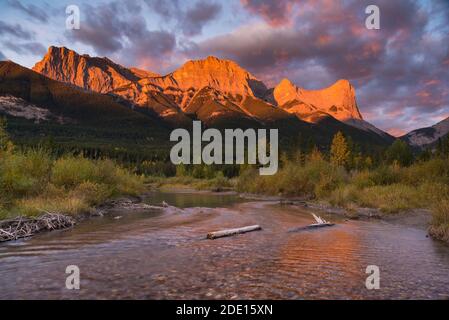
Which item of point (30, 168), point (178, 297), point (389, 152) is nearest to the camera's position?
point (178, 297)

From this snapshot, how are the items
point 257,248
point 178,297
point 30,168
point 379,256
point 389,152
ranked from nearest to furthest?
point 178,297, point 379,256, point 257,248, point 30,168, point 389,152

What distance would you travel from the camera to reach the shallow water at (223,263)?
976cm

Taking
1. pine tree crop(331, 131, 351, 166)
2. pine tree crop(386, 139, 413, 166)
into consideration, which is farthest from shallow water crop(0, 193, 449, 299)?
pine tree crop(386, 139, 413, 166)

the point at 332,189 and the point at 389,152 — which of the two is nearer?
the point at 332,189

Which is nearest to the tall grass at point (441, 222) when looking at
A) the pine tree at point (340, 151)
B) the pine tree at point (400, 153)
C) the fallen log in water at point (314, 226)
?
the fallen log in water at point (314, 226)

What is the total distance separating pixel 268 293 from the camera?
9625 mm

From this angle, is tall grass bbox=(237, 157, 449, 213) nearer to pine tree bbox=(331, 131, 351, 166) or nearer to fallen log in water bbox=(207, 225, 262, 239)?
fallen log in water bbox=(207, 225, 262, 239)

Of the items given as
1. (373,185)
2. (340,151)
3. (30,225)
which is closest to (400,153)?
(340,151)

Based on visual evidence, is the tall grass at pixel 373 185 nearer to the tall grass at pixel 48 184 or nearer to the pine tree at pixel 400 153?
the tall grass at pixel 48 184

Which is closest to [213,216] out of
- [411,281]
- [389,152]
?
[411,281]

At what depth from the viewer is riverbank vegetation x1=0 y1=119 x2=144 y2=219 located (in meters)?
20.9

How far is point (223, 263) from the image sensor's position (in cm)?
1271
